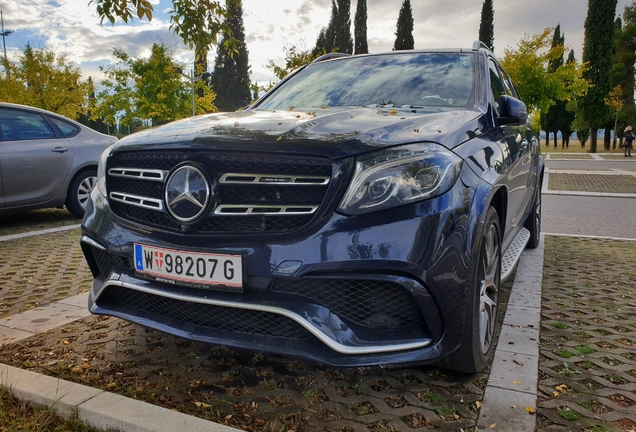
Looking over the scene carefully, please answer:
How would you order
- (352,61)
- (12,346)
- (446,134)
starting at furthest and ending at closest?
(352,61)
(12,346)
(446,134)

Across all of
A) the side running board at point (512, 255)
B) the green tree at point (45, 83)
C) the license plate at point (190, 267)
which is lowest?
the side running board at point (512, 255)

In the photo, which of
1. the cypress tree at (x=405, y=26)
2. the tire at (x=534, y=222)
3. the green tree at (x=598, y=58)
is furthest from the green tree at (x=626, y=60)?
the tire at (x=534, y=222)

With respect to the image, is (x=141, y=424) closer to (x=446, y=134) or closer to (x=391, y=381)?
(x=391, y=381)

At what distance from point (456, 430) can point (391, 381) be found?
518mm

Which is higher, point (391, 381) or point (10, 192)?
point (10, 192)

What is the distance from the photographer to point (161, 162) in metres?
2.45

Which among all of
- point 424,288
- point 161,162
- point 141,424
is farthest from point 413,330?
point 161,162

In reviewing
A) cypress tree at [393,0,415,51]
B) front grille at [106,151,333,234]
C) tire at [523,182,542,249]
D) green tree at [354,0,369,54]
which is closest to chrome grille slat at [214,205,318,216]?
front grille at [106,151,333,234]

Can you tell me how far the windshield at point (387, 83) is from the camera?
334 cm

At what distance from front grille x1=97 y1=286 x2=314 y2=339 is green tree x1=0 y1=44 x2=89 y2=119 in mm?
35486

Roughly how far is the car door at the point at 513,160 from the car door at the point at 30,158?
18.8ft

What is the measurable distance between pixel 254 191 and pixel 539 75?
3717 centimetres

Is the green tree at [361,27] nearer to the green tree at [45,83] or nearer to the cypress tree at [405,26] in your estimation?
the cypress tree at [405,26]

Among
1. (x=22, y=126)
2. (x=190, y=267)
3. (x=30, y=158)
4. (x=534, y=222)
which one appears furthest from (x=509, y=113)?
(x=22, y=126)
